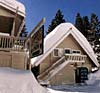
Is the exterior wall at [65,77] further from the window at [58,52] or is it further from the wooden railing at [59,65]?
the window at [58,52]

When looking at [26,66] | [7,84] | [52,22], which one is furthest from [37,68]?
[52,22]

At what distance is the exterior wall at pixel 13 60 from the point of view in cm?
1245

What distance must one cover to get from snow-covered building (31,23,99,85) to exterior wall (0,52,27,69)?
429 inches

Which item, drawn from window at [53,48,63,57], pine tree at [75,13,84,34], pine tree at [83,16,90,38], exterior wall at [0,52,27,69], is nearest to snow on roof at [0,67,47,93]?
exterior wall at [0,52,27,69]

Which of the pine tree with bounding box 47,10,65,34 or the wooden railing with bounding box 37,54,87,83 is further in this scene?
the pine tree with bounding box 47,10,65,34

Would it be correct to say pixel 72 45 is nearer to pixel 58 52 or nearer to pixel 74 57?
pixel 58 52

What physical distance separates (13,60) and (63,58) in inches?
544

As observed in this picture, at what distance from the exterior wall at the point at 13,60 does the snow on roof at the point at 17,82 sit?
129cm

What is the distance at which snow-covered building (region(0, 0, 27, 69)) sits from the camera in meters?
12.6

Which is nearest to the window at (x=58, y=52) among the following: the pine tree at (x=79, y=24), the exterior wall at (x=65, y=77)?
the exterior wall at (x=65, y=77)

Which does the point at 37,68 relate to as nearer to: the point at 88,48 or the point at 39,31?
the point at 88,48

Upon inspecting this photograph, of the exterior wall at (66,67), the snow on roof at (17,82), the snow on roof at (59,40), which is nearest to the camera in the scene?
the snow on roof at (17,82)

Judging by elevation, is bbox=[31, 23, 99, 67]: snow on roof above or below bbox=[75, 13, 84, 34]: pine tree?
below

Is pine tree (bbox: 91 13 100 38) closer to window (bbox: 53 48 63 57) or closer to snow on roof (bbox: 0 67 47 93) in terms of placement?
window (bbox: 53 48 63 57)
